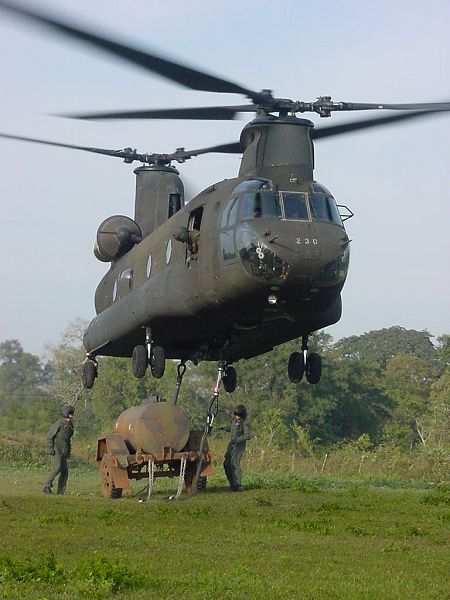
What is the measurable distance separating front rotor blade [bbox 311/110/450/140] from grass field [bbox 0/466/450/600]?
283 inches

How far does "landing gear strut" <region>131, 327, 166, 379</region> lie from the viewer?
2236 centimetres

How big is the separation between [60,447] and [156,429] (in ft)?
10.7

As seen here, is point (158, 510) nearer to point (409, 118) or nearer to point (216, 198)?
point (216, 198)

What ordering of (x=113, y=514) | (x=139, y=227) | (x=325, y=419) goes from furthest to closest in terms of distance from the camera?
(x=325, y=419) < (x=139, y=227) < (x=113, y=514)

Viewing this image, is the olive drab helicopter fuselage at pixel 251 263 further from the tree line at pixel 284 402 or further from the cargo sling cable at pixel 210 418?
the tree line at pixel 284 402

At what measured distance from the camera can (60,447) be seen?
2375cm

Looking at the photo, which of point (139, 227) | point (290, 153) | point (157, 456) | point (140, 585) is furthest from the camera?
A: point (139, 227)

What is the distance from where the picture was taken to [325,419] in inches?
2367

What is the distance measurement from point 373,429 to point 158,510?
46.7m

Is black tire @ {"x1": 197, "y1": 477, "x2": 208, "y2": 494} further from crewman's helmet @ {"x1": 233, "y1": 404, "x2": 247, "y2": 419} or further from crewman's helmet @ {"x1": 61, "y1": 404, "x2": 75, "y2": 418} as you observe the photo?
crewman's helmet @ {"x1": 61, "y1": 404, "x2": 75, "y2": 418}

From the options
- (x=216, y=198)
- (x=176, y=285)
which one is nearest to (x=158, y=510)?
(x=176, y=285)

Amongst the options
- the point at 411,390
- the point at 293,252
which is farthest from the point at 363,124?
the point at 411,390

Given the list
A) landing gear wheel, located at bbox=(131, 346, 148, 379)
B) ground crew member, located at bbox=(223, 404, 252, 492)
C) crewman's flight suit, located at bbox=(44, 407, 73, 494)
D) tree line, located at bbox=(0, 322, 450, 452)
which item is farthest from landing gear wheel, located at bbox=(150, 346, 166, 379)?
tree line, located at bbox=(0, 322, 450, 452)

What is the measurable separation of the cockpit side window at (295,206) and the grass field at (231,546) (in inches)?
200
